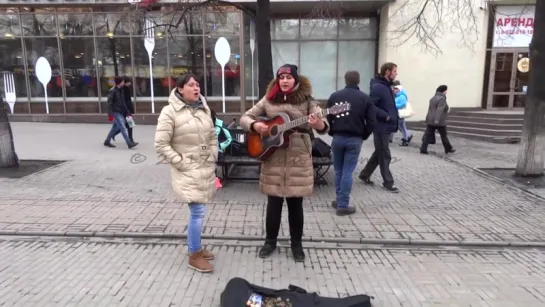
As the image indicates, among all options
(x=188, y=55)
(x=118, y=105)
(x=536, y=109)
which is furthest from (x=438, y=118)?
(x=188, y=55)

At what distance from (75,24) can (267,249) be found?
50.5 ft

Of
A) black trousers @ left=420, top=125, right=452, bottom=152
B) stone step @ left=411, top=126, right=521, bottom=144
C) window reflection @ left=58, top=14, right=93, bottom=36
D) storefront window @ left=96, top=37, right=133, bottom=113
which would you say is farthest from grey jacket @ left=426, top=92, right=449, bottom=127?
window reflection @ left=58, top=14, right=93, bottom=36

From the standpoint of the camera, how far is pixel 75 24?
53.7ft

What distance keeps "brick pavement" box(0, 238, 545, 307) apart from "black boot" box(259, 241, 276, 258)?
8 centimetres

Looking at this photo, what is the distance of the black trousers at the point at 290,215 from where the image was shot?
4164 mm

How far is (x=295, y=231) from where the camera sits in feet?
13.9

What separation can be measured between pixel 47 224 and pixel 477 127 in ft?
42.5

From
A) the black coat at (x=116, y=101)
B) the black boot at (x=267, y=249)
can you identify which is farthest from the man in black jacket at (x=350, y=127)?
the black coat at (x=116, y=101)

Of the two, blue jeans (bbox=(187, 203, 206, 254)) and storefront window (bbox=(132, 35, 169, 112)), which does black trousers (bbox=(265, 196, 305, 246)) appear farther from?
storefront window (bbox=(132, 35, 169, 112))

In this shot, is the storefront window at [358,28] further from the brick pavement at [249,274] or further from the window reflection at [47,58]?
the brick pavement at [249,274]

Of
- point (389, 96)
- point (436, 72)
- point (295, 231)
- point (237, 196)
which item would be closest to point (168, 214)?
point (237, 196)

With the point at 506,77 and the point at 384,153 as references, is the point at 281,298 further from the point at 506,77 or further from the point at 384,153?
the point at 506,77

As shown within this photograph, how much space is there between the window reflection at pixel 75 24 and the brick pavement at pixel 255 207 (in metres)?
9.68

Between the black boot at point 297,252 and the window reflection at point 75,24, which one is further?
the window reflection at point 75,24
